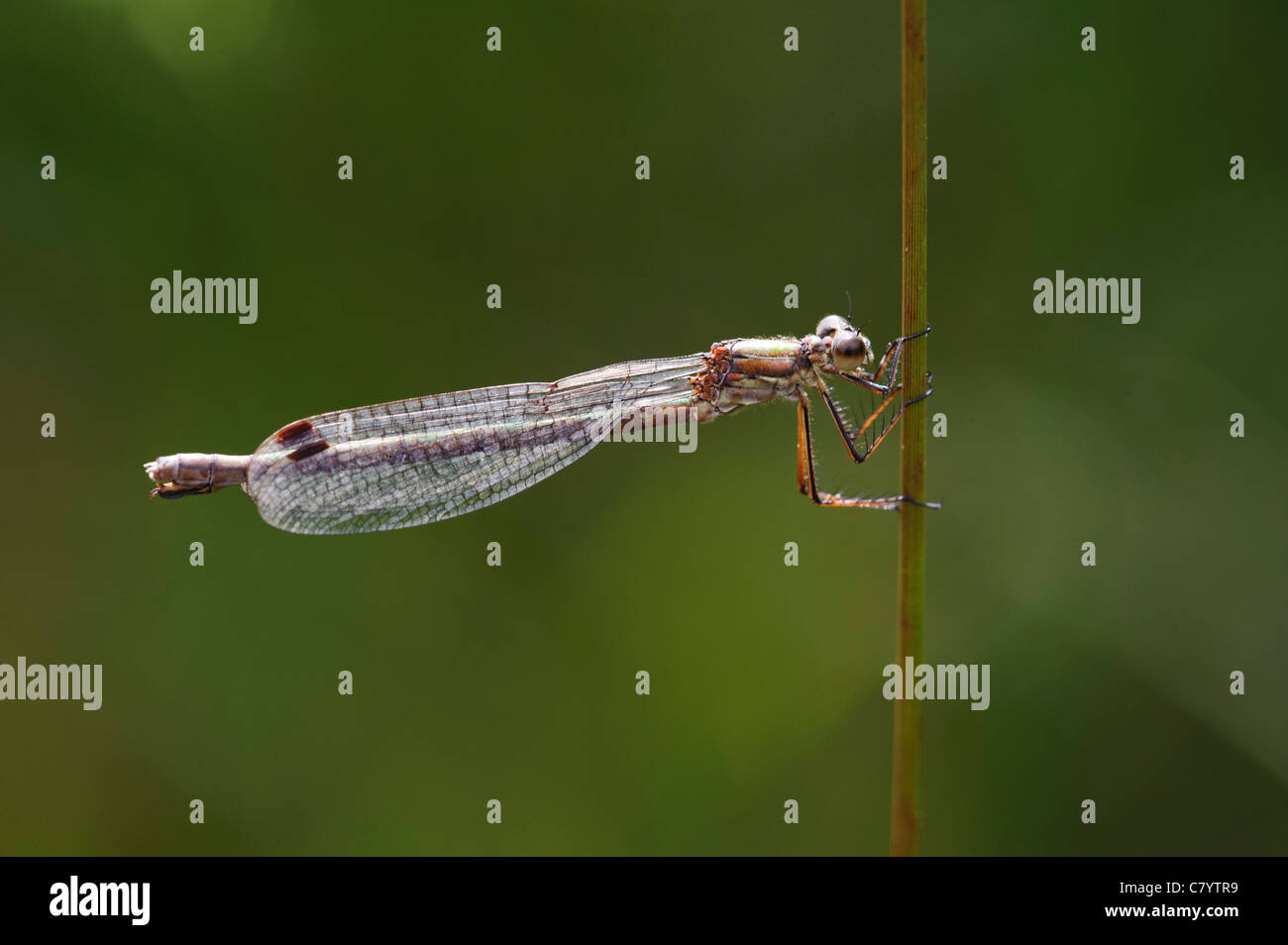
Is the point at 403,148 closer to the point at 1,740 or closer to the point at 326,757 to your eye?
the point at 326,757

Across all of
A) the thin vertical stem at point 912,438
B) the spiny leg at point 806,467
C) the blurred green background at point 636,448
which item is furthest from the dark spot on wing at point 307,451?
the thin vertical stem at point 912,438

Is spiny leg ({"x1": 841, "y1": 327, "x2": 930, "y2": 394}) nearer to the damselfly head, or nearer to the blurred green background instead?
the damselfly head

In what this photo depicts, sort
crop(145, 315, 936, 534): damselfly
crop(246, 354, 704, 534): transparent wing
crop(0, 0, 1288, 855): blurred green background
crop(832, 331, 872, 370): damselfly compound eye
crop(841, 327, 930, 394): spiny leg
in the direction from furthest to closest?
crop(0, 0, 1288, 855): blurred green background
crop(246, 354, 704, 534): transparent wing
crop(145, 315, 936, 534): damselfly
crop(832, 331, 872, 370): damselfly compound eye
crop(841, 327, 930, 394): spiny leg

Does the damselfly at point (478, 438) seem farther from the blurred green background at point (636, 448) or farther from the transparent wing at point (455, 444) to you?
the blurred green background at point (636, 448)

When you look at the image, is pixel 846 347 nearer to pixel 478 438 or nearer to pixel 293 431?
pixel 478 438

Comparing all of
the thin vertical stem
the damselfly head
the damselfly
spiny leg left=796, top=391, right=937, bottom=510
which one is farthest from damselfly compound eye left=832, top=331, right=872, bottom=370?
the thin vertical stem

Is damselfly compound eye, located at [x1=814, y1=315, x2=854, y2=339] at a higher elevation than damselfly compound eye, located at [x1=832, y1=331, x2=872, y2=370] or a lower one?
higher
